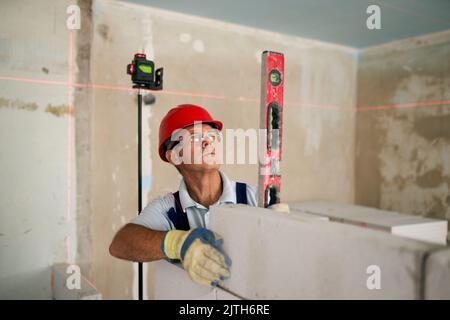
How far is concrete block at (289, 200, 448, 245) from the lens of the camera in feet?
8.79

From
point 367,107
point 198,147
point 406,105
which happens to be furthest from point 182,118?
point 367,107

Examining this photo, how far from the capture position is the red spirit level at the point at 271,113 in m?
1.32

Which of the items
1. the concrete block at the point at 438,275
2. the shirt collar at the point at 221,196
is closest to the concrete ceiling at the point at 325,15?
the shirt collar at the point at 221,196

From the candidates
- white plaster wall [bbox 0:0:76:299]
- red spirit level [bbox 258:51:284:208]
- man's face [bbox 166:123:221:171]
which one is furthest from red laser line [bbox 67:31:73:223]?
red spirit level [bbox 258:51:284:208]

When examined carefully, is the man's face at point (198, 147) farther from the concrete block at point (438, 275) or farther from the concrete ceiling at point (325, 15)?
the concrete ceiling at point (325, 15)

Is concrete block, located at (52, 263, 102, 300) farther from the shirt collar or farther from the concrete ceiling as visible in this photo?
the concrete ceiling

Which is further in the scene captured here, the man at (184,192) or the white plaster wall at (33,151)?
the white plaster wall at (33,151)

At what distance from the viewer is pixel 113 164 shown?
2693 mm

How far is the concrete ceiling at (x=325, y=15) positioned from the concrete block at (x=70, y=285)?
75.3 inches

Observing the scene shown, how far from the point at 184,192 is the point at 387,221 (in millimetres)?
1847

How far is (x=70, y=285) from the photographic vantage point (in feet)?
7.78

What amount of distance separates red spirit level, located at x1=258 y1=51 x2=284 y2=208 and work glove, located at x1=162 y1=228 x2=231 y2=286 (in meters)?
0.39

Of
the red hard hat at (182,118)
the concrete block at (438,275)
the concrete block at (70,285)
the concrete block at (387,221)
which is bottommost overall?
the concrete block at (70,285)
